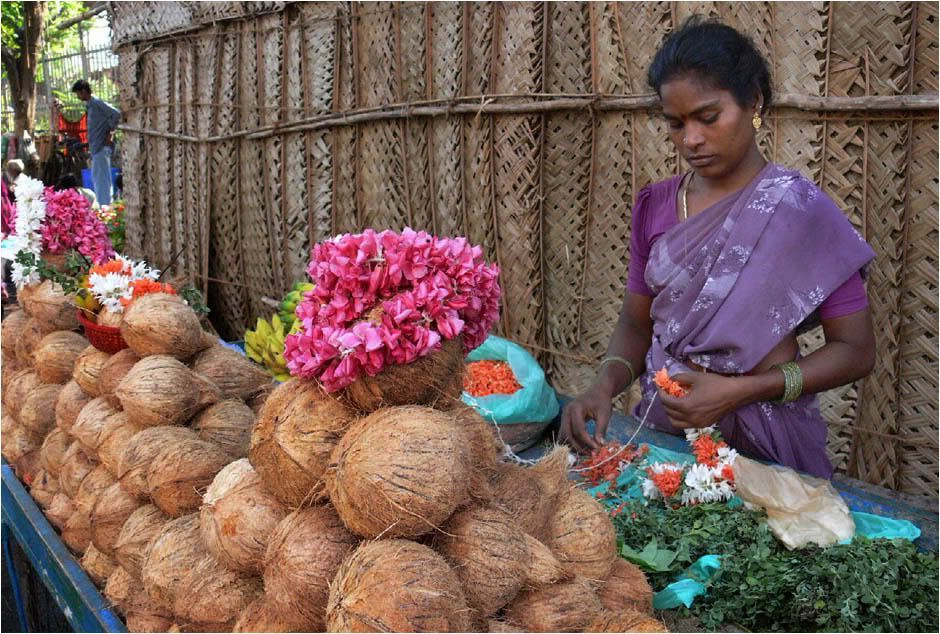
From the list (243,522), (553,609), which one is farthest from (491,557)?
(243,522)

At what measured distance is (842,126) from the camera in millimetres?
3340

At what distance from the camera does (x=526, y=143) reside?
456 centimetres

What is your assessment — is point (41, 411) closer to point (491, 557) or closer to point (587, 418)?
point (587, 418)

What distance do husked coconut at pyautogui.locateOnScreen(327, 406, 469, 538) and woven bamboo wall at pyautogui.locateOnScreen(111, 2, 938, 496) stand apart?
106 inches

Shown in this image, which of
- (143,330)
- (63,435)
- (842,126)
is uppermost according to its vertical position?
(842,126)

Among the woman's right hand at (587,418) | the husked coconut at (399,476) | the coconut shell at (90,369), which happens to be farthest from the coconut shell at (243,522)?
the coconut shell at (90,369)

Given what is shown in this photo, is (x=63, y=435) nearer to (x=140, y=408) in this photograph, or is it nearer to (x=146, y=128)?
(x=140, y=408)

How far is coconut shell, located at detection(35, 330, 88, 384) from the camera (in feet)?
10.9

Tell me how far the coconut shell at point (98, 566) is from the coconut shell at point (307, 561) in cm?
124

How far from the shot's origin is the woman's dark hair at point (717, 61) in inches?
89.6

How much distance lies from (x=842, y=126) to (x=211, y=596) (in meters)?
3.12

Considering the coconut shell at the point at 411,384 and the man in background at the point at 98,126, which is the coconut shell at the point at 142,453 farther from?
the man in background at the point at 98,126

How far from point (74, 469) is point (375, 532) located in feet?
6.26

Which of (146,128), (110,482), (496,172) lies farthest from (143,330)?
(146,128)
